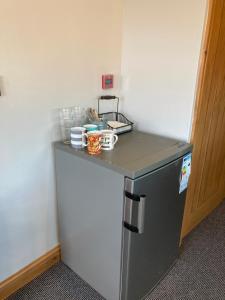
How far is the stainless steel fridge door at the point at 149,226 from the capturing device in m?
1.19

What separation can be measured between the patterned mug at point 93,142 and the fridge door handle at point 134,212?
303mm

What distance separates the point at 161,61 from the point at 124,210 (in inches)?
38.8

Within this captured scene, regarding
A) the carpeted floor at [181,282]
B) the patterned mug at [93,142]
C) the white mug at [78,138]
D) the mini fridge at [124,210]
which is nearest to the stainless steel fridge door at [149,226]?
the mini fridge at [124,210]

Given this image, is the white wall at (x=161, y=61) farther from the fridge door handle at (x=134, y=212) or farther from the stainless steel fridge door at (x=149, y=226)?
the fridge door handle at (x=134, y=212)

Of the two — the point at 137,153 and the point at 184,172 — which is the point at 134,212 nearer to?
the point at 137,153

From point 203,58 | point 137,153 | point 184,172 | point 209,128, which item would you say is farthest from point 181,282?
point 203,58

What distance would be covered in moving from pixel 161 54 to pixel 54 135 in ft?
2.78

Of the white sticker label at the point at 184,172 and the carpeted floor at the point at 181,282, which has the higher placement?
the white sticker label at the point at 184,172

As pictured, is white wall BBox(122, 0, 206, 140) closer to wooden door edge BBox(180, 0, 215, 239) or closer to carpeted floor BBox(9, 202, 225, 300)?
wooden door edge BBox(180, 0, 215, 239)

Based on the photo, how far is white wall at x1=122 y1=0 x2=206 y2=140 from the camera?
4.77 ft

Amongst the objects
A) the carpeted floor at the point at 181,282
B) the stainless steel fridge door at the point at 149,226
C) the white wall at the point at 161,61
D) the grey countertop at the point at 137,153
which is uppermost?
the white wall at the point at 161,61

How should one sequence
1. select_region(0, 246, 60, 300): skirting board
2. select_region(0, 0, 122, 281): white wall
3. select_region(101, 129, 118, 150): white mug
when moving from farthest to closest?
select_region(0, 246, 60, 300): skirting board → select_region(101, 129, 118, 150): white mug → select_region(0, 0, 122, 281): white wall

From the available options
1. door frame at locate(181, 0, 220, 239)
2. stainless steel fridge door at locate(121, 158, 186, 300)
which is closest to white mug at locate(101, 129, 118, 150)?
stainless steel fridge door at locate(121, 158, 186, 300)

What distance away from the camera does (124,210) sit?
1204mm
